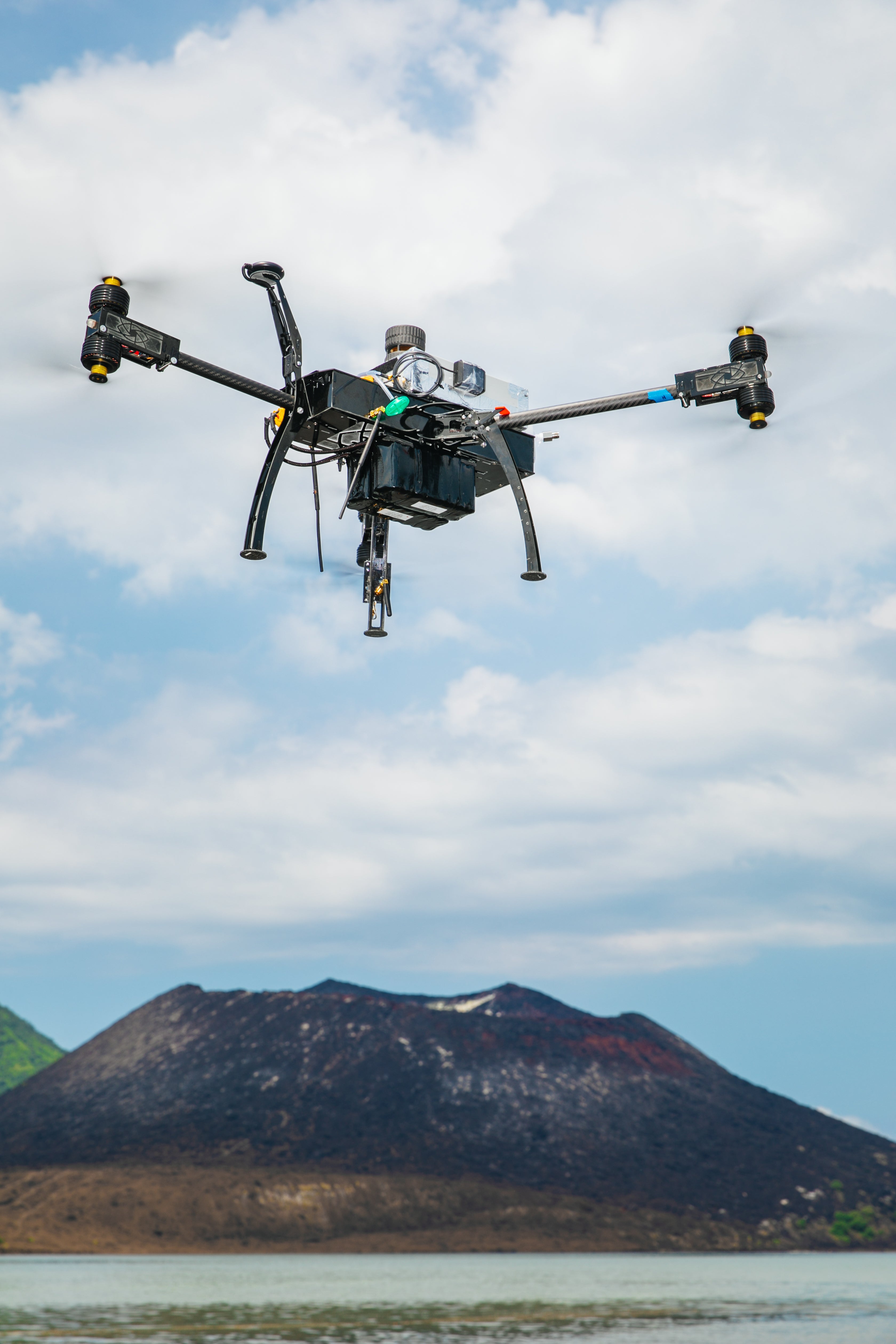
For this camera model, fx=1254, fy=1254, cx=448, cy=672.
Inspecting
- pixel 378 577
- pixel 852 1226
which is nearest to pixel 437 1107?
pixel 852 1226

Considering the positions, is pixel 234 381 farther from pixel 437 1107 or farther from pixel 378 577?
pixel 437 1107

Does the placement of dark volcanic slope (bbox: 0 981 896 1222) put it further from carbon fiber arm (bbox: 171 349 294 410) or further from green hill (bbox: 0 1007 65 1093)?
carbon fiber arm (bbox: 171 349 294 410)

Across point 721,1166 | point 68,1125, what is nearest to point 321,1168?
point 68,1125

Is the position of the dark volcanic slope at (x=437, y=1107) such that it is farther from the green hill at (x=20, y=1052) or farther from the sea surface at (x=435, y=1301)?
the green hill at (x=20, y=1052)

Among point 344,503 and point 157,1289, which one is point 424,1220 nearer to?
point 157,1289

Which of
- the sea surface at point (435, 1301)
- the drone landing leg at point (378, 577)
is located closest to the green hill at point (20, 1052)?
the sea surface at point (435, 1301)

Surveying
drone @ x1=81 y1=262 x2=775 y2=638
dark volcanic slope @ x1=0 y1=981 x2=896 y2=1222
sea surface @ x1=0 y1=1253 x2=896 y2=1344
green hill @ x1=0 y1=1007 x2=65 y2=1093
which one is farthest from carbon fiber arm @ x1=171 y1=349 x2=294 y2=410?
green hill @ x1=0 y1=1007 x2=65 y2=1093
